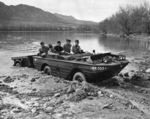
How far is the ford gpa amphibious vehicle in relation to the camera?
751 cm

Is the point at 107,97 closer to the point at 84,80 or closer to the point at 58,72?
the point at 84,80

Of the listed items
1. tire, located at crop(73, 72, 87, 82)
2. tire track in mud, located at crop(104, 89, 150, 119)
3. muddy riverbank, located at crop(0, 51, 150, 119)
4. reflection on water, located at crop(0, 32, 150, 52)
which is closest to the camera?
muddy riverbank, located at crop(0, 51, 150, 119)

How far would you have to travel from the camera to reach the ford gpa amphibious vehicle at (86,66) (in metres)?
7.51

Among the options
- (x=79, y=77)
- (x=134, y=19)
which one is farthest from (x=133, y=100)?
(x=134, y=19)

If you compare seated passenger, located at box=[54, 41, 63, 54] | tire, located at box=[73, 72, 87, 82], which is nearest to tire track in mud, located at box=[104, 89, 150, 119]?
tire, located at box=[73, 72, 87, 82]

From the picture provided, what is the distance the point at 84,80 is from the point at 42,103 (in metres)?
2.28

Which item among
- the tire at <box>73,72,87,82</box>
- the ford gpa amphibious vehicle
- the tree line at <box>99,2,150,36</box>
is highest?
the tree line at <box>99,2,150,36</box>

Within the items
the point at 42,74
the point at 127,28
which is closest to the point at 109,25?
the point at 127,28

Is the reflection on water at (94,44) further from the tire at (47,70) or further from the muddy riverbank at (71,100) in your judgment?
the muddy riverbank at (71,100)

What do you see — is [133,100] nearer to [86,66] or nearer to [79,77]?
[86,66]

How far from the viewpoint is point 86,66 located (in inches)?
303

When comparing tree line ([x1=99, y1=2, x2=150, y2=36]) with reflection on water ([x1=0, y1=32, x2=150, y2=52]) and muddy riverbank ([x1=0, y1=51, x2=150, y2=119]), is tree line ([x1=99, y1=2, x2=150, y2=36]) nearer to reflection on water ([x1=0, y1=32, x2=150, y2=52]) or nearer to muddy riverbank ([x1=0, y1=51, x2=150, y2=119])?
reflection on water ([x1=0, y1=32, x2=150, y2=52])

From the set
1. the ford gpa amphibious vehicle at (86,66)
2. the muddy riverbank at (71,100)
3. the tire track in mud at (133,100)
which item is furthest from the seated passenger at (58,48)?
the tire track in mud at (133,100)

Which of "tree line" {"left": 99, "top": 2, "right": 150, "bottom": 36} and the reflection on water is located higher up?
"tree line" {"left": 99, "top": 2, "right": 150, "bottom": 36}
